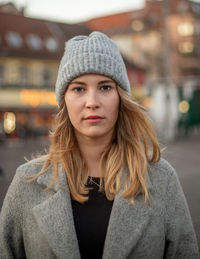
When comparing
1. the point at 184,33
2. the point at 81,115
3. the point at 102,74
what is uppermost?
the point at 184,33

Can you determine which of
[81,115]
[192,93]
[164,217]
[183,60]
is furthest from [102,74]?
[183,60]

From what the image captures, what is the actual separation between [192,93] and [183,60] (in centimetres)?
3254

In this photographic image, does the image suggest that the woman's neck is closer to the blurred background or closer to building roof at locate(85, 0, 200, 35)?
the blurred background

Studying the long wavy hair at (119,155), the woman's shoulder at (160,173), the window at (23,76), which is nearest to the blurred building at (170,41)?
the window at (23,76)

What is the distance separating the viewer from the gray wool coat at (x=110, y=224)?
217 centimetres

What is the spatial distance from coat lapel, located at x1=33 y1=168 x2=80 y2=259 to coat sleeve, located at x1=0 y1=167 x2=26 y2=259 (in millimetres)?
103

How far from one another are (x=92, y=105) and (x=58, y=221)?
0.60 m

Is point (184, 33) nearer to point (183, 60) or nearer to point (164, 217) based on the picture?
point (183, 60)

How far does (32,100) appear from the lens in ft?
119

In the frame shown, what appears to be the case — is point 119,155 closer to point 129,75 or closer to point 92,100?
point 92,100

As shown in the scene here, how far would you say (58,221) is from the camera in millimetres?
2211

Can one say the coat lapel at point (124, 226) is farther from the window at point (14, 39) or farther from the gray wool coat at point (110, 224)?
the window at point (14, 39)

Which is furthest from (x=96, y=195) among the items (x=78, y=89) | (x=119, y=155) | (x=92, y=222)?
(x=78, y=89)

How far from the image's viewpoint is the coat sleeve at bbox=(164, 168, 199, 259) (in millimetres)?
2254
